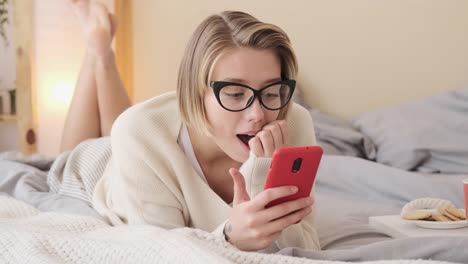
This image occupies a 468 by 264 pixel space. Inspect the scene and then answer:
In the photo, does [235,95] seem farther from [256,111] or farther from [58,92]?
[58,92]

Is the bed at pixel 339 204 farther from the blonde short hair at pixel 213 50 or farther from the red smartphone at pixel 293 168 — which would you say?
the blonde short hair at pixel 213 50

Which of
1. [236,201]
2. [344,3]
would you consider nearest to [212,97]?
[236,201]

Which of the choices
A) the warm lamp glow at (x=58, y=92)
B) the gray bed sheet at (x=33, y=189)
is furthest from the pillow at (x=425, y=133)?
the warm lamp glow at (x=58, y=92)

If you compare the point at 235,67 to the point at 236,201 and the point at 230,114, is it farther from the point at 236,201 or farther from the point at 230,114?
the point at 236,201

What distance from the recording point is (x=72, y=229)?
3.73ft

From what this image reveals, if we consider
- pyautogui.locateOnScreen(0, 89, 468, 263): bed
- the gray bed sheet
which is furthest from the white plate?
the gray bed sheet

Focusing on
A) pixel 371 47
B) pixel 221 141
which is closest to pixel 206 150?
pixel 221 141

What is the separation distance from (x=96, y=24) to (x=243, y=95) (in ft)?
4.48

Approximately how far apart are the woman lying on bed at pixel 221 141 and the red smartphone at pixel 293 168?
15 mm

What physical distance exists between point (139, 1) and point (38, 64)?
57 centimetres

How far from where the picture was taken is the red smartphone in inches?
37.9

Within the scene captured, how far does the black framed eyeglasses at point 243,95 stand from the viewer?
43.4 inches

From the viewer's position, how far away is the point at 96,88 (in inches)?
94.0

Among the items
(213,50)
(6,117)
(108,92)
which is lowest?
(6,117)
